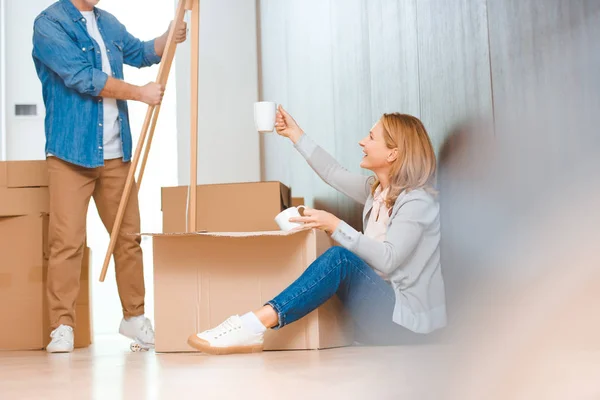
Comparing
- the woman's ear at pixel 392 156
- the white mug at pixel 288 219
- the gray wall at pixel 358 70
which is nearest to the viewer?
the gray wall at pixel 358 70

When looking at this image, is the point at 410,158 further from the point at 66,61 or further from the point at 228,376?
the point at 66,61

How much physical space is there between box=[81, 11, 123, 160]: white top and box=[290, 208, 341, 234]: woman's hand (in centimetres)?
83

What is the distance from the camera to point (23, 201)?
2.92m

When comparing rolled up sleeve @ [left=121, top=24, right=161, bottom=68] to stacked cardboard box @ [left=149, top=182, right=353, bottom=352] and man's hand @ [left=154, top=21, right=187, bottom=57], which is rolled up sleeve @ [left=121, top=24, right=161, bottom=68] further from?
stacked cardboard box @ [left=149, top=182, right=353, bottom=352]

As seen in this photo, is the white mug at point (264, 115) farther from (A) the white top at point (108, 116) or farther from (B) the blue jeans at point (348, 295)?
(A) the white top at point (108, 116)

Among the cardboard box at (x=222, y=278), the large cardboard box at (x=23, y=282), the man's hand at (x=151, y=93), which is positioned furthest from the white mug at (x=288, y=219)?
the large cardboard box at (x=23, y=282)

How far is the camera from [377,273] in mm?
2240

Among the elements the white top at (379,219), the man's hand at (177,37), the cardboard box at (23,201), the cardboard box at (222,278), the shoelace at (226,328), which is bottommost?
the shoelace at (226,328)

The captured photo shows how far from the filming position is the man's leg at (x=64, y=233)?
2.63 metres

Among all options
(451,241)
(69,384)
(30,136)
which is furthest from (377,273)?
(30,136)

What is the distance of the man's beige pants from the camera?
264cm

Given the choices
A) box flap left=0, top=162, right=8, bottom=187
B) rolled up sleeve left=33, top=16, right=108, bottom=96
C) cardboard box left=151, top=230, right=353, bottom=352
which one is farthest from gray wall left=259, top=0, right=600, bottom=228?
box flap left=0, top=162, right=8, bottom=187

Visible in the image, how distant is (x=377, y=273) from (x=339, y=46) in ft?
3.55

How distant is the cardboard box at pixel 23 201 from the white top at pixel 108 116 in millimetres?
396
